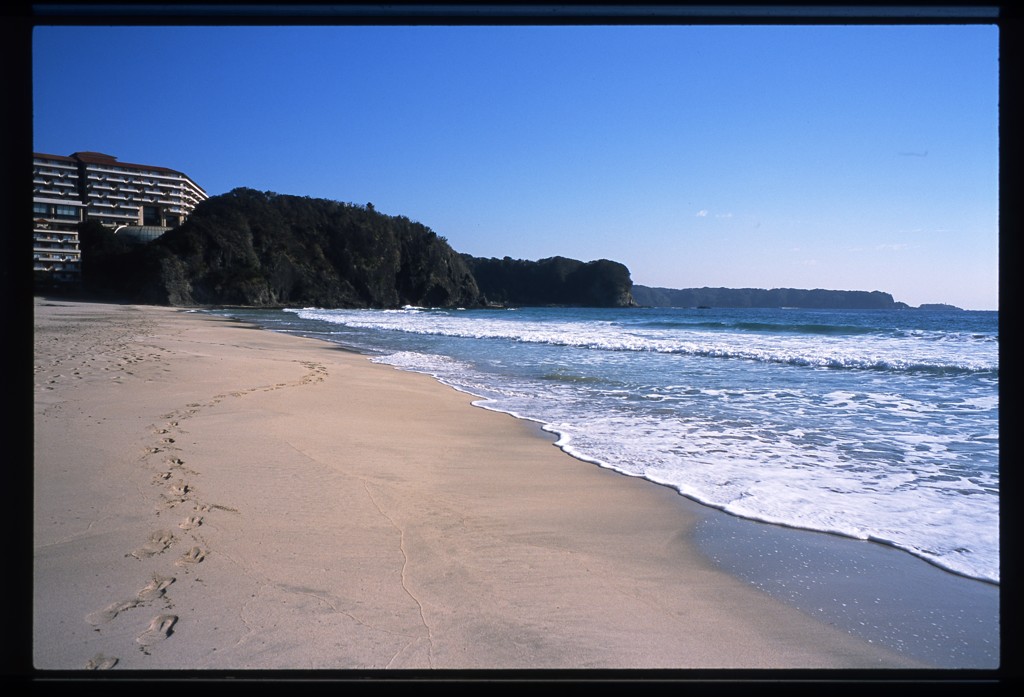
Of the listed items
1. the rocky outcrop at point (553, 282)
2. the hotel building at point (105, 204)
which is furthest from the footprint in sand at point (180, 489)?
the rocky outcrop at point (553, 282)

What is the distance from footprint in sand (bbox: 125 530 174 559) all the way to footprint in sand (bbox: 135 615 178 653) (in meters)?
0.49

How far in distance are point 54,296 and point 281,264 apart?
20.6m

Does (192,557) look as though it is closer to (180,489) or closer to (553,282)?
(180,489)

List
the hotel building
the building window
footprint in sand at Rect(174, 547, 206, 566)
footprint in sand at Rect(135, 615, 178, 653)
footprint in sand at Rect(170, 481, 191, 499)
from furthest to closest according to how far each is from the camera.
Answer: the building window
the hotel building
footprint in sand at Rect(170, 481, 191, 499)
footprint in sand at Rect(174, 547, 206, 566)
footprint in sand at Rect(135, 615, 178, 653)

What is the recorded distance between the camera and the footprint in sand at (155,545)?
2.11m

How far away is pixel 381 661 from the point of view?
5.02ft

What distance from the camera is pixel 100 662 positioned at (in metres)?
1.49

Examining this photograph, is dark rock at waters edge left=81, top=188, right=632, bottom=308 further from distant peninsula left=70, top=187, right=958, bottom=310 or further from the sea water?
the sea water

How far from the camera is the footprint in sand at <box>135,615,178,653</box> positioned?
1585mm

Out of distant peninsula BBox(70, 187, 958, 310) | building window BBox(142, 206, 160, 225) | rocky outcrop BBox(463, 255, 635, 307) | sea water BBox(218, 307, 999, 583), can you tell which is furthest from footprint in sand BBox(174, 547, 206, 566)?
rocky outcrop BBox(463, 255, 635, 307)

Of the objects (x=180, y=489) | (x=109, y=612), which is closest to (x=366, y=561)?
(x=109, y=612)

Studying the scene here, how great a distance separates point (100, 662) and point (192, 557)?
62 cm

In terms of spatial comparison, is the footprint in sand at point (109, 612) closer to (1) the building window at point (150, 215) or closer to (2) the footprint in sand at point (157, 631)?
(2) the footprint in sand at point (157, 631)

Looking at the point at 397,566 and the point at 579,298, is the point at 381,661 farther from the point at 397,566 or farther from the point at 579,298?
the point at 579,298
